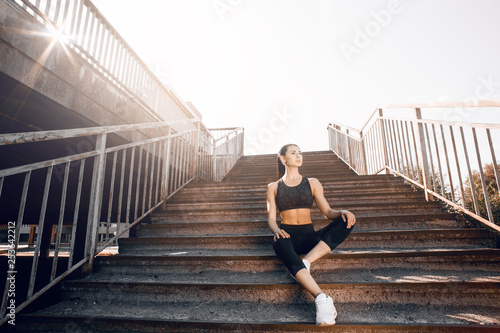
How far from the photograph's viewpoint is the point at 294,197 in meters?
2.36

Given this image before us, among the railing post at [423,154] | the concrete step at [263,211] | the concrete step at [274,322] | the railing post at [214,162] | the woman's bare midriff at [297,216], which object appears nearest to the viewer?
the concrete step at [274,322]

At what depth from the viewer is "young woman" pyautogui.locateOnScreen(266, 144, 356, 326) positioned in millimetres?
1757

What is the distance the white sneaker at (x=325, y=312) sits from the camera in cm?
155

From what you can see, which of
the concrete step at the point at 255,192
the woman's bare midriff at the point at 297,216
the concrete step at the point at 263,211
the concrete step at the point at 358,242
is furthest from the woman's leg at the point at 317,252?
the concrete step at the point at 255,192

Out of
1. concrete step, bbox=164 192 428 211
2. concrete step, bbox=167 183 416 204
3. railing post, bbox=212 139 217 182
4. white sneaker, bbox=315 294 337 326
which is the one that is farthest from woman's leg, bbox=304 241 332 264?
railing post, bbox=212 139 217 182

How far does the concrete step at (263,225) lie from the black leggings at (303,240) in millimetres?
723

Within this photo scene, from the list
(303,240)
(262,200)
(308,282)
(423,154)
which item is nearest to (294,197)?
(303,240)

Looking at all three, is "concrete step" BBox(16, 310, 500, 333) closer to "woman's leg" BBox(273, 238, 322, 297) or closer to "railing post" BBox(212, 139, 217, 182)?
"woman's leg" BBox(273, 238, 322, 297)

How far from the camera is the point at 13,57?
7.21ft

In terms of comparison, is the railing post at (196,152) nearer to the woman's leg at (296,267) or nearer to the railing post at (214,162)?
the railing post at (214,162)

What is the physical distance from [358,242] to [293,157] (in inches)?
41.8

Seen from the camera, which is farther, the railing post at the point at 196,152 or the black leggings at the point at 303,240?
the railing post at the point at 196,152

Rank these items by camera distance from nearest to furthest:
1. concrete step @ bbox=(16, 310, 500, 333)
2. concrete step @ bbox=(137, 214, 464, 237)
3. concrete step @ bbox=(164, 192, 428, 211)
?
1. concrete step @ bbox=(16, 310, 500, 333)
2. concrete step @ bbox=(137, 214, 464, 237)
3. concrete step @ bbox=(164, 192, 428, 211)

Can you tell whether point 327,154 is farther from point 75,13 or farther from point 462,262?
point 75,13
